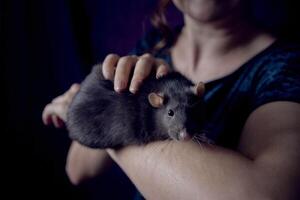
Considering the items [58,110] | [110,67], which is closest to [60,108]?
[58,110]

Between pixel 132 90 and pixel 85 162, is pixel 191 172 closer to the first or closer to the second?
pixel 132 90

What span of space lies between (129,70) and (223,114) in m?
0.42

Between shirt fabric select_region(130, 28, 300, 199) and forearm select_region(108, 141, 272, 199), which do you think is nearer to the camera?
forearm select_region(108, 141, 272, 199)

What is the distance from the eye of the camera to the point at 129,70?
39.6 inches

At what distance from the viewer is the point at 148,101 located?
1065 millimetres

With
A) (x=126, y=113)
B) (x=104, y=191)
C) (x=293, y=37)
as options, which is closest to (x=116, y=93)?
(x=126, y=113)

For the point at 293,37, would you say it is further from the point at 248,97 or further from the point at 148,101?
the point at 148,101

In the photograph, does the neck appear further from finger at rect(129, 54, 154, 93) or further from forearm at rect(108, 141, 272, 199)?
forearm at rect(108, 141, 272, 199)

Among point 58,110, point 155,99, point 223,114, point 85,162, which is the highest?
point 155,99

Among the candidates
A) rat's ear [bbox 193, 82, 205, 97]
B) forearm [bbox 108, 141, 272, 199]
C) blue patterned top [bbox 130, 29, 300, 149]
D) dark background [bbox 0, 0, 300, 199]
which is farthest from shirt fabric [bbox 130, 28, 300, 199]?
dark background [bbox 0, 0, 300, 199]

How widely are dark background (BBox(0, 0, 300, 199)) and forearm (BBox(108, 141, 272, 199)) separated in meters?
1.01

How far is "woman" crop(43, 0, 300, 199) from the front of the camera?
0.79 m

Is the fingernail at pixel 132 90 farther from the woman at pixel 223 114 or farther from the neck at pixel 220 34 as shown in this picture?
the neck at pixel 220 34

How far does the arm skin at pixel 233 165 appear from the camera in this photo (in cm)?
77
